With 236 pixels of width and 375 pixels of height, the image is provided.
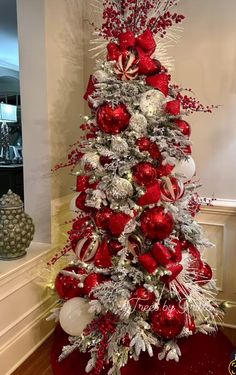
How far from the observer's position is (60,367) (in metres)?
1.65

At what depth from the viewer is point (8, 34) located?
411cm

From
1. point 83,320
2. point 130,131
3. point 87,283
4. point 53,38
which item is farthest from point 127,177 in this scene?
point 53,38

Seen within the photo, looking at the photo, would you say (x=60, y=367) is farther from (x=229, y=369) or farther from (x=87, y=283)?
(x=229, y=369)

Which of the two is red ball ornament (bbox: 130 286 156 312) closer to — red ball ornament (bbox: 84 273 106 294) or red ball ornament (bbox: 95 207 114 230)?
red ball ornament (bbox: 84 273 106 294)

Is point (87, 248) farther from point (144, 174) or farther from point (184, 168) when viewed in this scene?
point (184, 168)

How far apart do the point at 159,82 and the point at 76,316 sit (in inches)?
45.7

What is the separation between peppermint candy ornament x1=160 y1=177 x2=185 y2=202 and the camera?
1.48 metres

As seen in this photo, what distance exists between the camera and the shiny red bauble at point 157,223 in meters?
1.44

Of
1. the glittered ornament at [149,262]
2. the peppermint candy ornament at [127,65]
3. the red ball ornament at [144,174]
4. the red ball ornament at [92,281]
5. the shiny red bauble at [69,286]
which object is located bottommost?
the shiny red bauble at [69,286]

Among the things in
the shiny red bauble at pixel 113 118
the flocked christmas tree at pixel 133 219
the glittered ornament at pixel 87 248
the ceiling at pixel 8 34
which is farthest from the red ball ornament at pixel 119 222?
the ceiling at pixel 8 34

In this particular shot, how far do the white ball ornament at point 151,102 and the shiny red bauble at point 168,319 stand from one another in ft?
2.86

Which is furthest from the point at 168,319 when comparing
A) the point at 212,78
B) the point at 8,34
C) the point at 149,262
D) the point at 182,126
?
the point at 8,34

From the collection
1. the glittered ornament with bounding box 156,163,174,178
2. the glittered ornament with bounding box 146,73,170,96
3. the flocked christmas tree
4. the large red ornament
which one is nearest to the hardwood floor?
the flocked christmas tree

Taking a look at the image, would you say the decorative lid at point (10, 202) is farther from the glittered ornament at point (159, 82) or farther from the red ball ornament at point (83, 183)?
the glittered ornament at point (159, 82)
